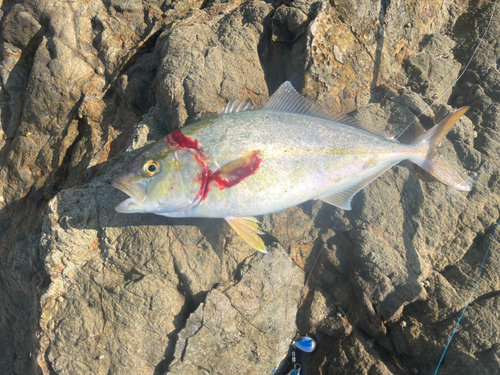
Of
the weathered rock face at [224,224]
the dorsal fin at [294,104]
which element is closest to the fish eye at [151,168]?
the weathered rock face at [224,224]

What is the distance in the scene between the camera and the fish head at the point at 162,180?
2.00 meters

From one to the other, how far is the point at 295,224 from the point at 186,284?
1116 mm

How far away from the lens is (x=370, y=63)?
3178 millimetres

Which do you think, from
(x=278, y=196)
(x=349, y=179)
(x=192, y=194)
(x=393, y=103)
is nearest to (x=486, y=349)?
(x=349, y=179)

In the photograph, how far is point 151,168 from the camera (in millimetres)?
2021

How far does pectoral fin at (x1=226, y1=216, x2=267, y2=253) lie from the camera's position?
2.19m

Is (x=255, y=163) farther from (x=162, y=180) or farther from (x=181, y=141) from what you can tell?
(x=162, y=180)

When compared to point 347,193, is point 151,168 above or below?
above

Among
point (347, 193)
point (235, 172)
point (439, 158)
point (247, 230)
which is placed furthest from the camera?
point (439, 158)

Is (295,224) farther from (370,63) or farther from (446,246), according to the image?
(370,63)

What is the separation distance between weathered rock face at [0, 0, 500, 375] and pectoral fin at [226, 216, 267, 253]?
30 centimetres

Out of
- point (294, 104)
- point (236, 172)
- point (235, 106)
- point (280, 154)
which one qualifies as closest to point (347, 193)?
point (280, 154)

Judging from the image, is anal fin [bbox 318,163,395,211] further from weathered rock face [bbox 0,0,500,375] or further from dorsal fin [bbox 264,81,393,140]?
dorsal fin [bbox 264,81,393,140]

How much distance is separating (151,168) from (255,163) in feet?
2.47
